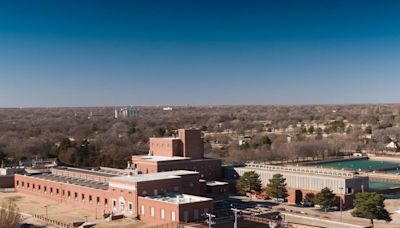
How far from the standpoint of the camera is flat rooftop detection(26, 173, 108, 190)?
57.4 meters

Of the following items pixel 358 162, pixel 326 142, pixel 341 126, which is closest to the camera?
pixel 358 162

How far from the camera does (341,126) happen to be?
150 m

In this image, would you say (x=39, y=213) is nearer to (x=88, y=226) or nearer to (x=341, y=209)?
(x=88, y=226)

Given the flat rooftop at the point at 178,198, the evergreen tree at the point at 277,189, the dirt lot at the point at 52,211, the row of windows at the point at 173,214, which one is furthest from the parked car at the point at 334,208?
the dirt lot at the point at 52,211

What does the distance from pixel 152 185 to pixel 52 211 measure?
12192mm

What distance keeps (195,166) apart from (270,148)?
42.8 m

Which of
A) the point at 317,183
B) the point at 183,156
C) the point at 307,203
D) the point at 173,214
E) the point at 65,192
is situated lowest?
the point at 307,203

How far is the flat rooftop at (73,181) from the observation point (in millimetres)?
57419

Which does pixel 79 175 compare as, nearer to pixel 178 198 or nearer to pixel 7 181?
pixel 7 181

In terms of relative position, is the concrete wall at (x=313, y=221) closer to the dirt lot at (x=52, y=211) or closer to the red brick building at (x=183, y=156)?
the dirt lot at (x=52, y=211)

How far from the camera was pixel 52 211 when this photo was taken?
183 ft

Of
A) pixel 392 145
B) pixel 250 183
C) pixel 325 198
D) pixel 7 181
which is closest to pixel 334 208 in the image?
pixel 325 198

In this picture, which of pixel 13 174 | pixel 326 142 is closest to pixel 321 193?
pixel 13 174

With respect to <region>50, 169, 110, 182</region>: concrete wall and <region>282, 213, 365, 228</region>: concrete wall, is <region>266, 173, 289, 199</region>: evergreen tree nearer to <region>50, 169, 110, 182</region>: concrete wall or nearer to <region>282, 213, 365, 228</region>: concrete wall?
<region>282, 213, 365, 228</region>: concrete wall
